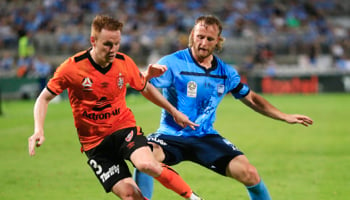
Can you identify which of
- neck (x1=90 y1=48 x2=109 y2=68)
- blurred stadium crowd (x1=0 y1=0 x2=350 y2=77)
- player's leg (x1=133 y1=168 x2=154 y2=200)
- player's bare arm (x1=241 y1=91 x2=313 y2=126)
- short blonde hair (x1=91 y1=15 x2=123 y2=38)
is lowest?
blurred stadium crowd (x1=0 y1=0 x2=350 y2=77)

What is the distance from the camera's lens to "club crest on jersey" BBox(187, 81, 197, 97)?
20.4 ft

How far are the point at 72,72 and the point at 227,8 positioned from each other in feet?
91.9

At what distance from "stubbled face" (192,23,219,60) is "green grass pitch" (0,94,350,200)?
6.90 feet

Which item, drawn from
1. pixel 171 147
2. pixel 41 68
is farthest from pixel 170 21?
pixel 171 147

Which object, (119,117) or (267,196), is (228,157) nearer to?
(267,196)

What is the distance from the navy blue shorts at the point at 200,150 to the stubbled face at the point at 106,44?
42.2 inches

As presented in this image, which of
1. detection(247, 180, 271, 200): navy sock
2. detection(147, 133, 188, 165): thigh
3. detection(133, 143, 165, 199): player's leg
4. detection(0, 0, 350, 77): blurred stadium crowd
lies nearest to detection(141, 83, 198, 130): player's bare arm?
detection(147, 133, 188, 165): thigh

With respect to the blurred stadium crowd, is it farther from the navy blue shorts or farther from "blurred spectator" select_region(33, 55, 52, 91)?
the navy blue shorts

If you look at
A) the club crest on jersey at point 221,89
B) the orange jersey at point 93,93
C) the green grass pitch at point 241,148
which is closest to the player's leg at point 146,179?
the orange jersey at point 93,93

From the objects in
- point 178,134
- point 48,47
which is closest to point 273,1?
point 48,47

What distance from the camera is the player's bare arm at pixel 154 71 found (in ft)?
19.2

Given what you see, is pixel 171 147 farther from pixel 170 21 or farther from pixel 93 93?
pixel 170 21

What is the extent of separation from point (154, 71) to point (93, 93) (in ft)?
2.20

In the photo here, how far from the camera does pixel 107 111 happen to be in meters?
5.64
